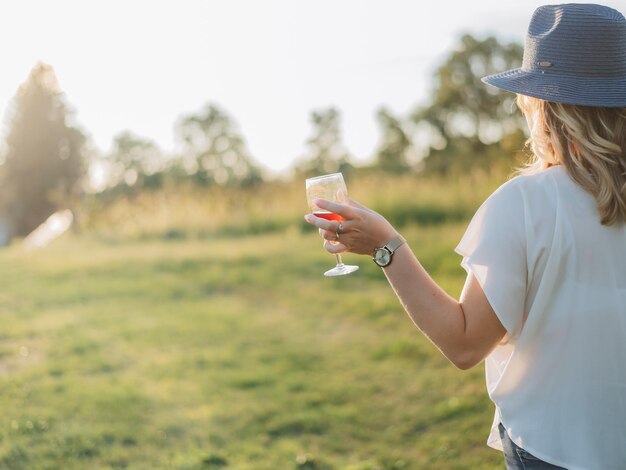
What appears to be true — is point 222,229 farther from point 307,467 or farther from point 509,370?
point 509,370

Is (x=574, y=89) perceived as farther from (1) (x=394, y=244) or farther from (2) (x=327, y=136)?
(2) (x=327, y=136)

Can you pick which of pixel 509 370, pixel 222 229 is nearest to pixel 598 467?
pixel 509 370

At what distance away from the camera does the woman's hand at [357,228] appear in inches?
74.5

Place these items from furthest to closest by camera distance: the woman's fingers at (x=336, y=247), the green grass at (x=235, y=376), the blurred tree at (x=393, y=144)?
1. the blurred tree at (x=393, y=144)
2. the green grass at (x=235, y=376)
3. the woman's fingers at (x=336, y=247)

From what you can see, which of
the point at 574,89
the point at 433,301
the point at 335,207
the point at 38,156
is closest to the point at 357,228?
the point at 335,207

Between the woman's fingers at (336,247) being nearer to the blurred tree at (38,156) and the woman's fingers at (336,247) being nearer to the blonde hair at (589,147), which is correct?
the blonde hair at (589,147)

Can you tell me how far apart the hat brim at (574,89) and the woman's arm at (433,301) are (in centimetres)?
45

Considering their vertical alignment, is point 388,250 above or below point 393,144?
above

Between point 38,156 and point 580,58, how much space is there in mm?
27928

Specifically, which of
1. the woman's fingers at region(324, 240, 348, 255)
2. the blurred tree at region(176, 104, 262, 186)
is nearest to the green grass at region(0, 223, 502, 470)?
the woman's fingers at region(324, 240, 348, 255)

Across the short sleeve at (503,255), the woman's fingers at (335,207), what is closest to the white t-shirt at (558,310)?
the short sleeve at (503,255)

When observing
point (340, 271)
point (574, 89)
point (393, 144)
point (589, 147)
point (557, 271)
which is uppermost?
point (574, 89)

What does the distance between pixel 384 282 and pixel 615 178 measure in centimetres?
696

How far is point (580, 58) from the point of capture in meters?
1.84
